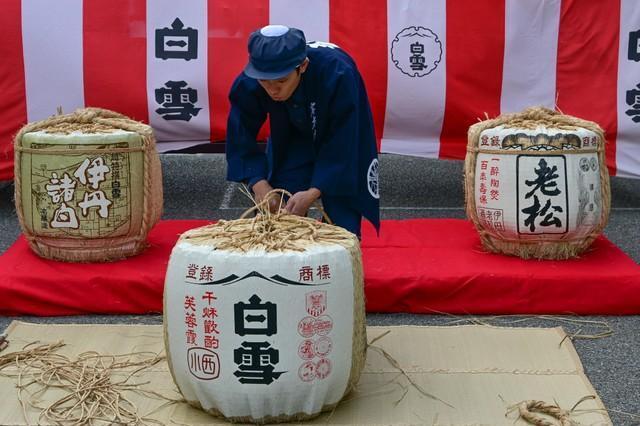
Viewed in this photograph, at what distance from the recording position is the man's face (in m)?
3.05

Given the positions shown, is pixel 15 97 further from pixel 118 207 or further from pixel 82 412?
pixel 82 412

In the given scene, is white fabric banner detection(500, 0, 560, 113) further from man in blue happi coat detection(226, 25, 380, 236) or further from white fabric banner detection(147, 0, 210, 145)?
man in blue happi coat detection(226, 25, 380, 236)

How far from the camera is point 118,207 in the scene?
4.21 metres

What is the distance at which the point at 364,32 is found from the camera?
551 centimetres

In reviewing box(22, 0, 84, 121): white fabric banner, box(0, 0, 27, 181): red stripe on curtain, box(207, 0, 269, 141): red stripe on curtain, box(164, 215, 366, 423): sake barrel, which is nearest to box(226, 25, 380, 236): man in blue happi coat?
box(164, 215, 366, 423): sake barrel

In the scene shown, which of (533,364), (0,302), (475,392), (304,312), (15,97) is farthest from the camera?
(15,97)

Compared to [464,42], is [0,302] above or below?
below

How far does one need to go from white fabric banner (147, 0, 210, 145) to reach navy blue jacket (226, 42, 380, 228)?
214cm

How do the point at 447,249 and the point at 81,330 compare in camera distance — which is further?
the point at 447,249

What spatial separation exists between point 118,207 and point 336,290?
6.10 feet

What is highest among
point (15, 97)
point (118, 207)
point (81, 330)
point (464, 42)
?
point (464, 42)

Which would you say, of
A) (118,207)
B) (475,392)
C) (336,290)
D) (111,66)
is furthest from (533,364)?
(111,66)

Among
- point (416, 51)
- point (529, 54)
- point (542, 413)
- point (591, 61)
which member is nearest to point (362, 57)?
point (416, 51)

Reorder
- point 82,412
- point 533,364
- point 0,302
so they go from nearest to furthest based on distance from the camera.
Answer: point 82,412, point 533,364, point 0,302
